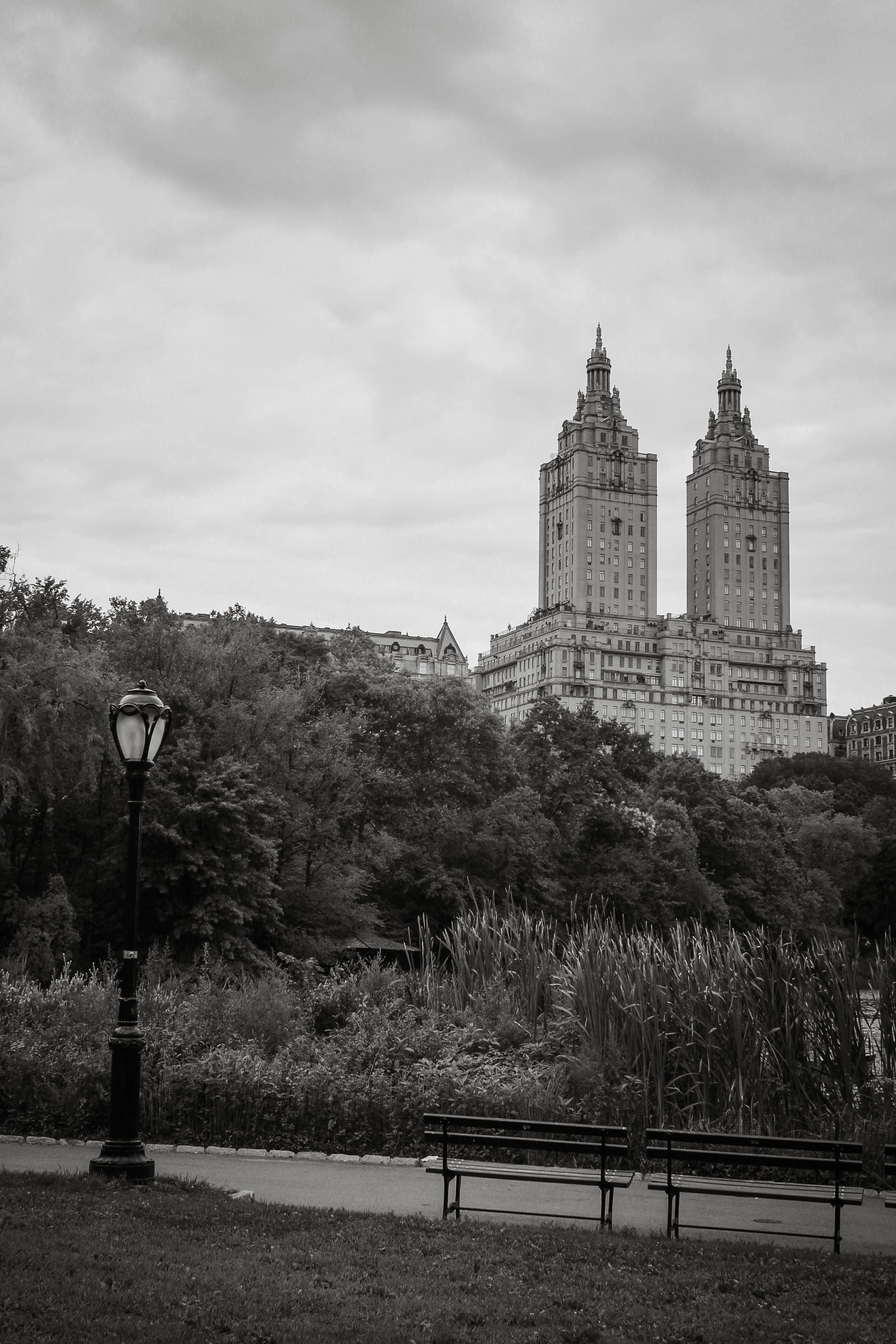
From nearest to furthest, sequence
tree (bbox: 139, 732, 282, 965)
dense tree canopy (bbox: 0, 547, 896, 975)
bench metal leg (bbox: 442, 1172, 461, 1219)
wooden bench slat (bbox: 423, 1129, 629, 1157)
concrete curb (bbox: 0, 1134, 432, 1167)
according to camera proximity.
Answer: bench metal leg (bbox: 442, 1172, 461, 1219), wooden bench slat (bbox: 423, 1129, 629, 1157), concrete curb (bbox: 0, 1134, 432, 1167), dense tree canopy (bbox: 0, 547, 896, 975), tree (bbox: 139, 732, 282, 965)

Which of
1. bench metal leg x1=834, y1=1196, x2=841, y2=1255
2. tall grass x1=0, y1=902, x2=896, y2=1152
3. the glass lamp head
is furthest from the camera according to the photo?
tall grass x1=0, y1=902, x2=896, y2=1152

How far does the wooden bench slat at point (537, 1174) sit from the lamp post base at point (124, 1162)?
2.49 m

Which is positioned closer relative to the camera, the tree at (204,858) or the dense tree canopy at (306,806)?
the dense tree canopy at (306,806)

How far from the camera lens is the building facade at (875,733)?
184 meters

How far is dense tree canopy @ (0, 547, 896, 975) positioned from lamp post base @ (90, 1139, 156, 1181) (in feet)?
63.7

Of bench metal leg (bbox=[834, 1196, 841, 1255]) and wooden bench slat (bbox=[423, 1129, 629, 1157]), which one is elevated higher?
wooden bench slat (bbox=[423, 1129, 629, 1157])

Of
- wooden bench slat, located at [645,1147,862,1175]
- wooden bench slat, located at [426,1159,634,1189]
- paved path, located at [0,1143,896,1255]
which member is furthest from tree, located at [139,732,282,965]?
wooden bench slat, located at [645,1147,862,1175]

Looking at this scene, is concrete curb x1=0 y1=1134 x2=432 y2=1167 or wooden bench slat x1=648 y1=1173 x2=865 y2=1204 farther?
concrete curb x1=0 y1=1134 x2=432 y2=1167

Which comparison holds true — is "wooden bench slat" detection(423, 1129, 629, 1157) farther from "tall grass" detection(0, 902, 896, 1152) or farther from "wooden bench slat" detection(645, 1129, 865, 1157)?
"tall grass" detection(0, 902, 896, 1152)

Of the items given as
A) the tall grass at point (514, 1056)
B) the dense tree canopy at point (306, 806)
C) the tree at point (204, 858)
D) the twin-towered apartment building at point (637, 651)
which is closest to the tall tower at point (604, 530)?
the twin-towered apartment building at point (637, 651)

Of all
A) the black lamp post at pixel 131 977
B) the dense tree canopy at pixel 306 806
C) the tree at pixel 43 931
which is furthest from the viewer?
the dense tree canopy at pixel 306 806

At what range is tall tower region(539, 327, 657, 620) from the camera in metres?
189

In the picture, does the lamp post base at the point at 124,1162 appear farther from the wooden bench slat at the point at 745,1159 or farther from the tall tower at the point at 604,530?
the tall tower at the point at 604,530

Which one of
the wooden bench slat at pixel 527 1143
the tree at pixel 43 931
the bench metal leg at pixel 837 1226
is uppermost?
the tree at pixel 43 931
